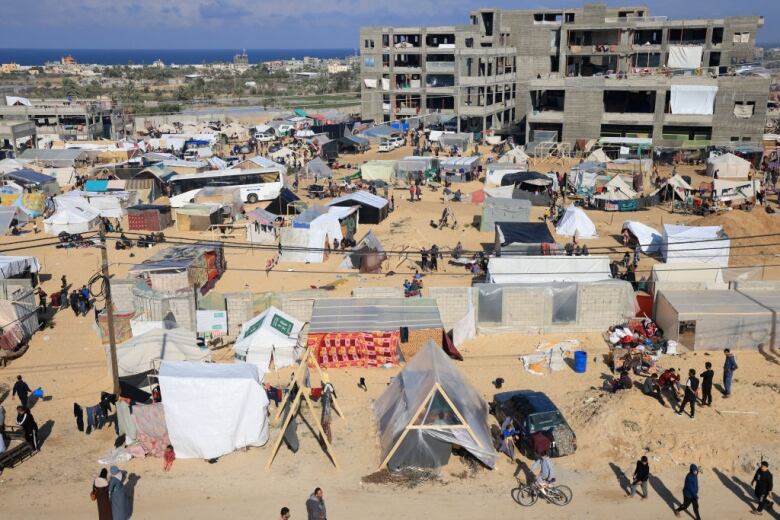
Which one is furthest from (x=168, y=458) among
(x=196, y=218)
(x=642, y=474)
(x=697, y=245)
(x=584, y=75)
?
(x=584, y=75)

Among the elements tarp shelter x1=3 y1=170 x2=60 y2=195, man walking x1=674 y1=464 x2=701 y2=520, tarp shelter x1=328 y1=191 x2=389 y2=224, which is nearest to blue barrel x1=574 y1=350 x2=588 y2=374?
man walking x1=674 y1=464 x2=701 y2=520

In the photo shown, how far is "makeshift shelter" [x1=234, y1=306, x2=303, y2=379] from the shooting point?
1730cm

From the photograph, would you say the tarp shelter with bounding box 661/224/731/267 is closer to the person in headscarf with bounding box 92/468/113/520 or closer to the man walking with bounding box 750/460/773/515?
the man walking with bounding box 750/460/773/515

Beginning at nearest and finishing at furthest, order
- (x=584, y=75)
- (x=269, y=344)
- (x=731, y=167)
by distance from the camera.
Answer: (x=269, y=344), (x=731, y=167), (x=584, y=75)

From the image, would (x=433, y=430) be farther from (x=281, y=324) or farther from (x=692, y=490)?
(x=281, y=324)

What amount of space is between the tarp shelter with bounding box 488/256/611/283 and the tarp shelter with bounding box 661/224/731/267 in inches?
156

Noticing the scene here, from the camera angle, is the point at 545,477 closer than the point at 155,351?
Yes

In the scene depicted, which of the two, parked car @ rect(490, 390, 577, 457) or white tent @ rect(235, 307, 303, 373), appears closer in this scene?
parked car @ rect(490, 390, 577, 457)

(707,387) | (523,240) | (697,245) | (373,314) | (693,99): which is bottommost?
(707,387)

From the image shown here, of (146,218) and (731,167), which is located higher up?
(731,167)

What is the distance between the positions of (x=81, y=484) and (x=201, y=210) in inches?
778

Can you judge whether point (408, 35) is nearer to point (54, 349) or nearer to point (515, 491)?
point (54, 349)

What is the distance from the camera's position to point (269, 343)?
17359 mm

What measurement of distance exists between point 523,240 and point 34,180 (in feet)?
95.0
